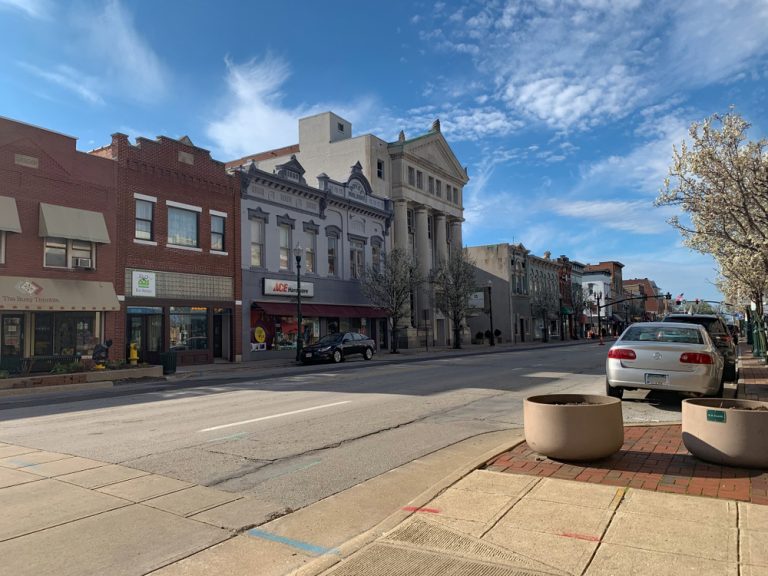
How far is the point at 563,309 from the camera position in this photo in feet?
239

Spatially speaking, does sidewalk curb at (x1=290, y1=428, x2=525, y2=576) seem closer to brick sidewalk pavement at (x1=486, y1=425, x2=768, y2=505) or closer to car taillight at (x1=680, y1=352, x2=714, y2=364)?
brick sidewalk pavement at (x1=486, y1=425, x2=768, y2=505)

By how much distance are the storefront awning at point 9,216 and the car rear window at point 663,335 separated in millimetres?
19842

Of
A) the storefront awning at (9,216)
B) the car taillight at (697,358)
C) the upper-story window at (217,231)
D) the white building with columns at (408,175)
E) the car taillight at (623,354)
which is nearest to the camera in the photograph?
the car taillight at (697,358)

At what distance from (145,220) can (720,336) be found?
21.9m

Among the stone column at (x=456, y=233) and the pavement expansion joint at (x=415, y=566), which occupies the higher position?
the stone column at (x=456, y=233)

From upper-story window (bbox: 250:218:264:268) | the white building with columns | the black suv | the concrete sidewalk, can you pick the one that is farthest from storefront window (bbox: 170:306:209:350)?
the concrete sidewalk

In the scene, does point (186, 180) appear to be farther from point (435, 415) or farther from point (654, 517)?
point (654, 517)

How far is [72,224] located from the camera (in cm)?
2195

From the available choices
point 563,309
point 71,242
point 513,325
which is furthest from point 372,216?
point 563,309

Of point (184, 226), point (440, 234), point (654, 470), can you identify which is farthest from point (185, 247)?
point (440, 234)

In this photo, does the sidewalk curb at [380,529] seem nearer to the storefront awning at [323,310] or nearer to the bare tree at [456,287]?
the storefront awning at [323,310]

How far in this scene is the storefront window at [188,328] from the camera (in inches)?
1027

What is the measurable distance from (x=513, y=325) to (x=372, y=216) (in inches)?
1086

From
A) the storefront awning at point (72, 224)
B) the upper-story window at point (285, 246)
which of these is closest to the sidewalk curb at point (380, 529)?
the storefront awning at point (72, 224)
